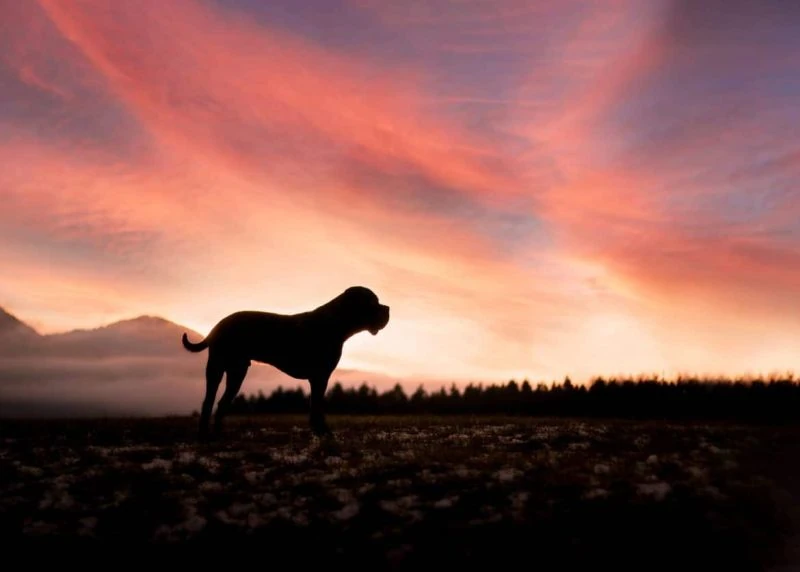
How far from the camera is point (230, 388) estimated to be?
1658cm

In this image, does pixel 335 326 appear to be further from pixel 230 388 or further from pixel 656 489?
pixel 656 489

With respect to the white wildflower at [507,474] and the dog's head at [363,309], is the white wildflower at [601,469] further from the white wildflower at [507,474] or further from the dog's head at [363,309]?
the dog's head at [363,309]

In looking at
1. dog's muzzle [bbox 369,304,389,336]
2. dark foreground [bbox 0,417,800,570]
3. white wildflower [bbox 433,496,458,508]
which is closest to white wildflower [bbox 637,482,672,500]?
dark foreground [bbox 0,417,800,570]

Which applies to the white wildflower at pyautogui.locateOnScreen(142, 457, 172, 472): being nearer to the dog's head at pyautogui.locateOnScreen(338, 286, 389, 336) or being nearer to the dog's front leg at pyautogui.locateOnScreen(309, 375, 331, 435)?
the dog's front leg at pyautogui.locateOnScreen(309, 375, 331, 435)

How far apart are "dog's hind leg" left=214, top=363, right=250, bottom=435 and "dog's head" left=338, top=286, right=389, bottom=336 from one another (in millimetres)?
2507

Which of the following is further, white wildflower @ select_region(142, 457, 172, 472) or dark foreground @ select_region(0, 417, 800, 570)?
white wildflower @ select_region(142, 457, 172, 472)

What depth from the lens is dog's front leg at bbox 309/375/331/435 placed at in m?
16.2

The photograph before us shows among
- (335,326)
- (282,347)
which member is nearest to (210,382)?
(282,347)

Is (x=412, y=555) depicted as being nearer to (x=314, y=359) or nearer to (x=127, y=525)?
(x=127, y=525)

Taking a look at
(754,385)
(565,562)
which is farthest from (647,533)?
(754,385)

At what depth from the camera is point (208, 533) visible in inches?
370

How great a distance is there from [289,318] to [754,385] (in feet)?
51.3

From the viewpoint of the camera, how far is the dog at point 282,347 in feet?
53.3

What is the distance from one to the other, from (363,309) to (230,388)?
3.36 meters
